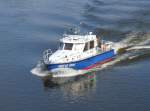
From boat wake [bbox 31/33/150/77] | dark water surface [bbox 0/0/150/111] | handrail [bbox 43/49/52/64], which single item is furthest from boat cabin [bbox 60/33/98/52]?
dark water surface [bbox 0/0/150/111]

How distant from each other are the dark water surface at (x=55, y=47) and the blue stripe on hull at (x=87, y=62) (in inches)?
107

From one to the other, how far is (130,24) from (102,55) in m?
21.2

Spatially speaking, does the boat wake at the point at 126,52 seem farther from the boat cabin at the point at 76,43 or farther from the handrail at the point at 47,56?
the boat cabin at the point at 76,43

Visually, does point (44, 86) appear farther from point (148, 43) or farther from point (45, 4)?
point (45, 4)

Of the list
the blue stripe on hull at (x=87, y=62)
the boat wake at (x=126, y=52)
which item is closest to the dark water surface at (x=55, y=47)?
the boat wake at (x=126, y=52)

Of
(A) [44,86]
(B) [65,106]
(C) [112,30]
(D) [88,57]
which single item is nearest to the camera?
(B) [65,106]

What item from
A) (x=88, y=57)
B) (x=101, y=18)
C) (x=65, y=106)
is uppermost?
(x=101, y=18)

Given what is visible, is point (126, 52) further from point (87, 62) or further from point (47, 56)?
point (47, 56)

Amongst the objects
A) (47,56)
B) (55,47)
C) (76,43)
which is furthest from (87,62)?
(55,47)

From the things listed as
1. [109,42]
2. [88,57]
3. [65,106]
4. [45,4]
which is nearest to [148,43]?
[109,42]

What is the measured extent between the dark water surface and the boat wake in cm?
144

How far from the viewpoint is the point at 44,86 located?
83.2 metres

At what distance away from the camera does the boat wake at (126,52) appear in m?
87.5

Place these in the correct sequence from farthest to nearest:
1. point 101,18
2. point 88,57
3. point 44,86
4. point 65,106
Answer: point 101,18 → point 88,57 → point 44,86 → point 65,106
